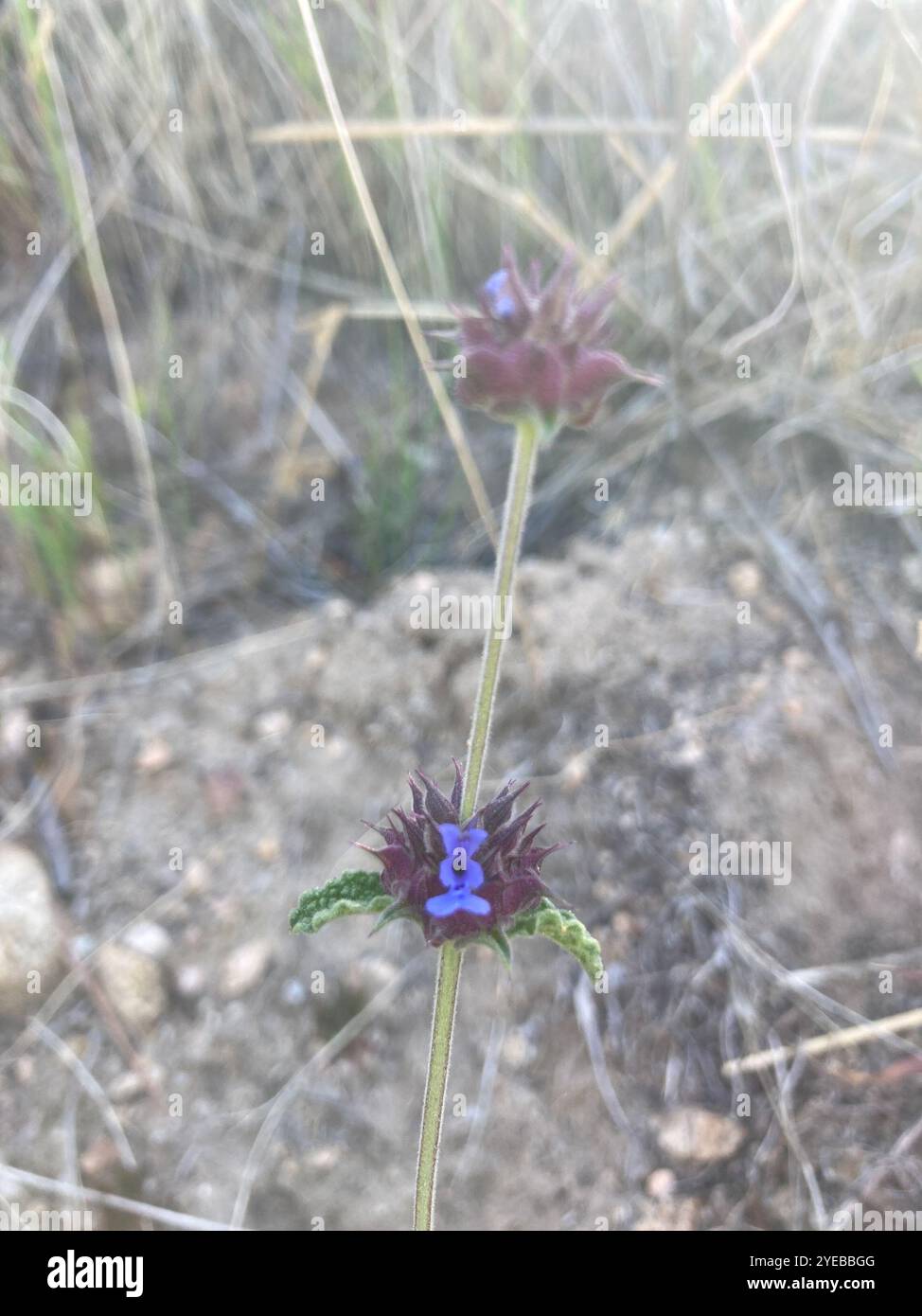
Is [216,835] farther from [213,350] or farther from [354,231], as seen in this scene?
[354,231]

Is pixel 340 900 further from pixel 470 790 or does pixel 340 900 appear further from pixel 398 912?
pixel 470 790

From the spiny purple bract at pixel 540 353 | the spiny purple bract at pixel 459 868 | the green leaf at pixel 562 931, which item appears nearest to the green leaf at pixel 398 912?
the spiny purple bract at pixel 459 868

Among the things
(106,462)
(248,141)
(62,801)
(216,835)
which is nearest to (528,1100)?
(216,835)

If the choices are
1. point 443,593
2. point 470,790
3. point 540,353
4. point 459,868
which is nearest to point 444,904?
point 459,868

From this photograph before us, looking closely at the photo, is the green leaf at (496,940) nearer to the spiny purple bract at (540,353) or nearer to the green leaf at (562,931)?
the green leaf at (562,931)

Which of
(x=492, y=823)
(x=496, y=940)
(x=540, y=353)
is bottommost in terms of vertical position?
(x=496, y=940)

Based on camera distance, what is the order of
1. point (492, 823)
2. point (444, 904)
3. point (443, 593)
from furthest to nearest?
point (443, 593) < point (492, 823) < point (444, 904)

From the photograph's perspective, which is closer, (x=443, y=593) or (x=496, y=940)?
(x=496, y=940)
